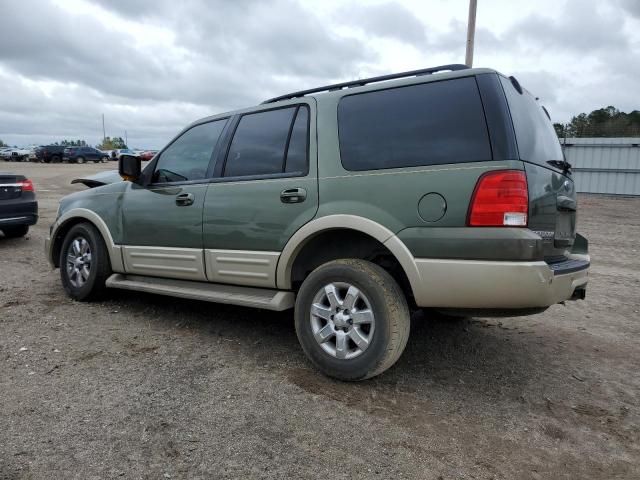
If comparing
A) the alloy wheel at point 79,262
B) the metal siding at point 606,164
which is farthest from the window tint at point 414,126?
the metal siding at point 606,164

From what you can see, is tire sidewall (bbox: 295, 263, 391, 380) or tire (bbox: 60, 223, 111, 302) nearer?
tire sidewall (bbox: 295, 263, 391, 380)

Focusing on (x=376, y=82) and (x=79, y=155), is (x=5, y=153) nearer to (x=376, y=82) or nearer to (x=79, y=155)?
(x=79, y=155)

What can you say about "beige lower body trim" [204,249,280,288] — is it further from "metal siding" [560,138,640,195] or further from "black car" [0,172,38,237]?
"metal siding" [560,138,640,195]

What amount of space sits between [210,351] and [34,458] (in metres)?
1.54

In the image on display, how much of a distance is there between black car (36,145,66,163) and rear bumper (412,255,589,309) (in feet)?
158

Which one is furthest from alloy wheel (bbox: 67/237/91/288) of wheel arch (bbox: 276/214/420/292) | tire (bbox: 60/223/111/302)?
wheel arch (bbox: 276/214/420/292)

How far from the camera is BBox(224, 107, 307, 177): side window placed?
12.4ft

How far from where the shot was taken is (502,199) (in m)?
2.79

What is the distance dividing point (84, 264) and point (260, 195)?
2385 millimetres

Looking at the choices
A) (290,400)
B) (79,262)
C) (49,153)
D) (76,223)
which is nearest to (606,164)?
(76,223)

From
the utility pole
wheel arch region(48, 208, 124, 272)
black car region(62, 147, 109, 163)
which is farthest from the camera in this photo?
black car region(62, 147, 109, 163)

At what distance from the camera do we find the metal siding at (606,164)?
786 inches

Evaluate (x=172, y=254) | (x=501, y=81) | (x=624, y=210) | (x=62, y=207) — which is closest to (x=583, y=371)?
(x=501, y=81)

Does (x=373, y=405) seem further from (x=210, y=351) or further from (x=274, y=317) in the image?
(x=274, y=317)
